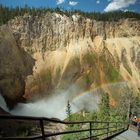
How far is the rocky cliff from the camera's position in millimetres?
89000

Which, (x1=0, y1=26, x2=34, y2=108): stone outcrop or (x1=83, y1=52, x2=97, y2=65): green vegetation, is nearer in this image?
(x1=0, y1=26, x2=34, y2=108): stone outcrop

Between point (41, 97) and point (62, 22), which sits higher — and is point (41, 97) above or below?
below

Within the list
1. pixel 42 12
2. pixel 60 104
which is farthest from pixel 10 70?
pixel 42 12

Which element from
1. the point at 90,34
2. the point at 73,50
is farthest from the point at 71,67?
the point at 90,34

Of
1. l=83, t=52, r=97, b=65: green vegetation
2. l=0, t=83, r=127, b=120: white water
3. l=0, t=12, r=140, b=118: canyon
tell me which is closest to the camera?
l=0, t=83, r=127, b=120: white water

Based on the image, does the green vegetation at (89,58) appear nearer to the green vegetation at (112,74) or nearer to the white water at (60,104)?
the green vegetation at (112,74)

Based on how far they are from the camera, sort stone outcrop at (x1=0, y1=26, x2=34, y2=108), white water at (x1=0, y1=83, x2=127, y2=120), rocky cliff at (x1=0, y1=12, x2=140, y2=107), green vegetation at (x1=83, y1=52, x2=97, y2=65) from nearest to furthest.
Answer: white water at (x1=0, y1=83, x2=127, y2=120), stone outcrop at (x1=0, y1=26, x2=34, y2=108), rocky cliff at (x1=0, y1=12, x2=140, y2=107), green vegetation at (x1=83, y1=52, x2=97, y2=65)

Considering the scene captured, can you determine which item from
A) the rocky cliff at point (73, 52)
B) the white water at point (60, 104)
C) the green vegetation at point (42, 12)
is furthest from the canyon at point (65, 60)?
the green vegetation at point (42, 12)

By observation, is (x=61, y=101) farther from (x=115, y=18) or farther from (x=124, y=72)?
(x=115, y=18)

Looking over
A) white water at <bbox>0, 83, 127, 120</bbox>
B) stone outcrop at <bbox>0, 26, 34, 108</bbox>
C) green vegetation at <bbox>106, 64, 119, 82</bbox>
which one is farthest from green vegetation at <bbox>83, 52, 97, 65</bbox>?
stone outcrop at <bbox>0, 26, 34, 108</bbox>

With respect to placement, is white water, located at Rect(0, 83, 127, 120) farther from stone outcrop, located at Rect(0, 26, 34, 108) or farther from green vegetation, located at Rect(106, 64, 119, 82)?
green vegetation, located at Rect(106, 64, 119, 82)

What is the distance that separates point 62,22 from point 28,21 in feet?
29.9

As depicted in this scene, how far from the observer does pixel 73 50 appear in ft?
310

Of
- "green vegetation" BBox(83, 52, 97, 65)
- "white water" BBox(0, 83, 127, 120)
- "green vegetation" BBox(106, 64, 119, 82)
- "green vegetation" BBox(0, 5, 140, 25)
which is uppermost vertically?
"green vegetation" BBox(0, 5, 140, 25)
